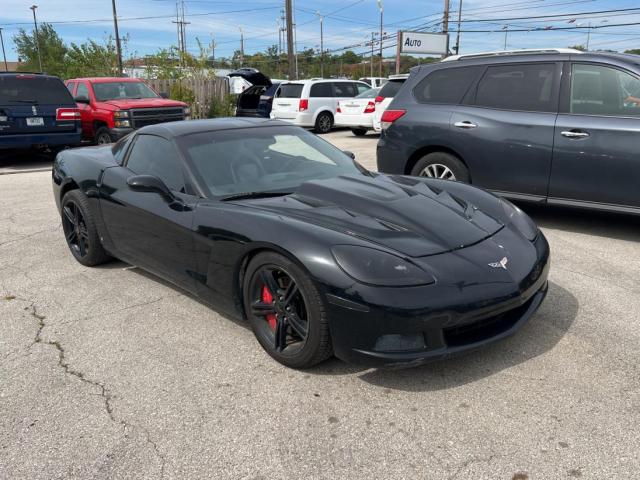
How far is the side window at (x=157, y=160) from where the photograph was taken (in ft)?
12.9

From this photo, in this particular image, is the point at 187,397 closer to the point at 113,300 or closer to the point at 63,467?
the point at 63,467

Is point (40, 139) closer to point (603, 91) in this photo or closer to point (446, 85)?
point (446, 85)

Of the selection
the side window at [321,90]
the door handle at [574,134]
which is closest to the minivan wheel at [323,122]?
the side window at [321,90]

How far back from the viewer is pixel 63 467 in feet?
7.90

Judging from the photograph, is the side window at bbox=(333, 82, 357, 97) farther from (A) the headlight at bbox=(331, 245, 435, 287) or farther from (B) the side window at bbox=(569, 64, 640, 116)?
(A) the headlight at bbox=(331, 245, 435, 287)

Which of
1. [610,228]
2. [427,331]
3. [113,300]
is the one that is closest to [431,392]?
[427,331]

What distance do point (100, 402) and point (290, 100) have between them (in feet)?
50.7

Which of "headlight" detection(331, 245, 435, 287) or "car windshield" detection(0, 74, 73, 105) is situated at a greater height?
"car windshield" detection(0, 74, 73, 105)

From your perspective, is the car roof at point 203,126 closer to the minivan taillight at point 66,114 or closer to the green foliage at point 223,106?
the minivan taillight at point 66,114

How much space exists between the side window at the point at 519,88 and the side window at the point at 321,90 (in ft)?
38.7

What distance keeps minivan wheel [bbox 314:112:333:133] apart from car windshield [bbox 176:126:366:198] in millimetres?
13488

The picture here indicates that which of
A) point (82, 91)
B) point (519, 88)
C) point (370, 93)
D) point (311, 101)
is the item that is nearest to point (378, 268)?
point (519, 88)

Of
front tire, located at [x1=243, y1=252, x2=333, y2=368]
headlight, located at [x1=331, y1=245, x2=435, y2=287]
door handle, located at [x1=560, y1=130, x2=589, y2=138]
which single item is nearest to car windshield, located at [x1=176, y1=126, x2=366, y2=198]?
front tire, located at [x1=243, y1=252, x2=333, y2=368]

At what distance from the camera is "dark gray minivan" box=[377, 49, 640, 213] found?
5.14 metres
